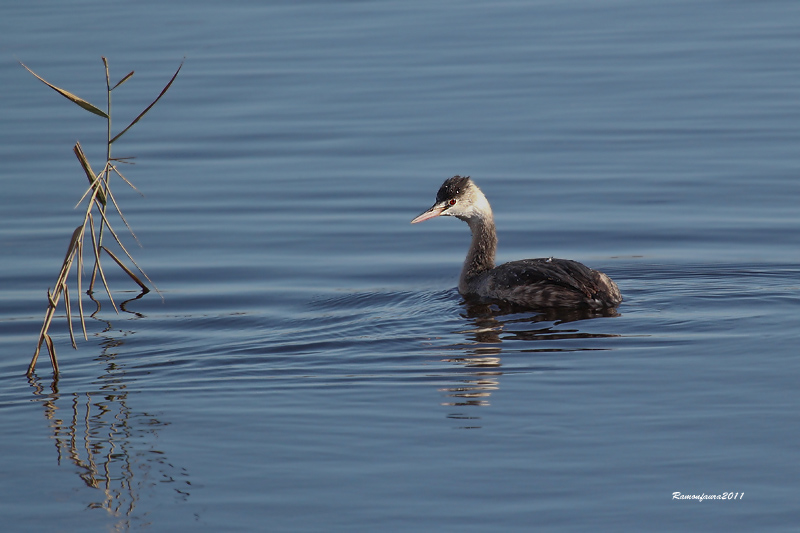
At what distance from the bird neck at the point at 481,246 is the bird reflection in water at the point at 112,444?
398 centimetres

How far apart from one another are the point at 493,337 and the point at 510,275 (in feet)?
4.05

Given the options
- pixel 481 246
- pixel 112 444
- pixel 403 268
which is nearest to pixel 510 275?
pixel 481 246

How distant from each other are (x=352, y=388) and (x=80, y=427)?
5.72ft

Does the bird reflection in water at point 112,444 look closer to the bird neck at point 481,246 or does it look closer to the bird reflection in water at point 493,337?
the bird reflection in water at point 493,337

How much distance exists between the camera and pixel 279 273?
38.3 feet

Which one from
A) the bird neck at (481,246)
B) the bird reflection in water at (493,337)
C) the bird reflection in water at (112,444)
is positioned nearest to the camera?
the bird reflection in water at (112,444)

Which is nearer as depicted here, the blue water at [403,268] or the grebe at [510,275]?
the blue water at [403,268]

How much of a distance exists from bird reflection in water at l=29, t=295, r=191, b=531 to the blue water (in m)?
0.02

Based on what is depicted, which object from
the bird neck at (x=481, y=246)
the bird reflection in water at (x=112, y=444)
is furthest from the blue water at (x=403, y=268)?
the bird neck at (x=481, y=246)

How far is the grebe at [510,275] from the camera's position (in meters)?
9.92

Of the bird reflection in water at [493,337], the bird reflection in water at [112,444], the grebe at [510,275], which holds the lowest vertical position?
the bird reflection in water at [112,444]

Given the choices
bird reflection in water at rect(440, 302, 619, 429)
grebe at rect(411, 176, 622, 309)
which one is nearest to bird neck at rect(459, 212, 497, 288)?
grebe at rect(411, 176, 622, 309)

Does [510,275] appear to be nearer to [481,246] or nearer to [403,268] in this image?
[481,246]

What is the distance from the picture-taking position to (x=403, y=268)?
39.0 feet
